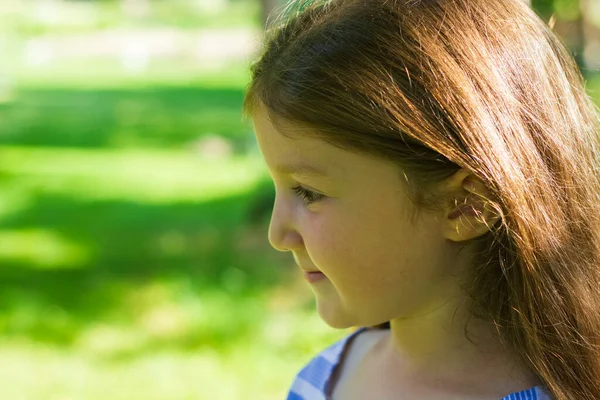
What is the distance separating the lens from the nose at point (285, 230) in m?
1.66

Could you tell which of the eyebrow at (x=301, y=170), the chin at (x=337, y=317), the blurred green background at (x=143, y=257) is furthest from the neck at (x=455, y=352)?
the blurred green background at (x=143, y=257)

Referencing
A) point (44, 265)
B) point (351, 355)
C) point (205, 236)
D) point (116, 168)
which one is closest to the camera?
point (351, 355)

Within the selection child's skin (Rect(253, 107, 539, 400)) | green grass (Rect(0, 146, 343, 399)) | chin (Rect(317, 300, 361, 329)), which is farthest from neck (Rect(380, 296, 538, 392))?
green grass (Rect(0, 146, 343, 399))

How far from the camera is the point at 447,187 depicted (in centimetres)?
157

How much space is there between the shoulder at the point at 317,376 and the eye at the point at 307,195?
1.59 feet

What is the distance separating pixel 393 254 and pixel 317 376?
1.53ft

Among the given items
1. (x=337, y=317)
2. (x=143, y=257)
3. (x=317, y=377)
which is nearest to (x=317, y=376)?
(x=317, y=377)

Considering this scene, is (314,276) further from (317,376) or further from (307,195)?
(317,376)

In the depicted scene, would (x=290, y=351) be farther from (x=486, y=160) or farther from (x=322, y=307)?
(x=486, y=160)

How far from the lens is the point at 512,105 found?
5.03 ft

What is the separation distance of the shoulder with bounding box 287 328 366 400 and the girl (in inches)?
10.1

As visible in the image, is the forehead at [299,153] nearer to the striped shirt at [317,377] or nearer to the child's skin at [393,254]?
the child's skin at [393,254]

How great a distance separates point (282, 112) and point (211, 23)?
30620 millimetres

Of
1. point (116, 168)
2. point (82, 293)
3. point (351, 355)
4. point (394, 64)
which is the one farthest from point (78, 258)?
point (394, 64)
